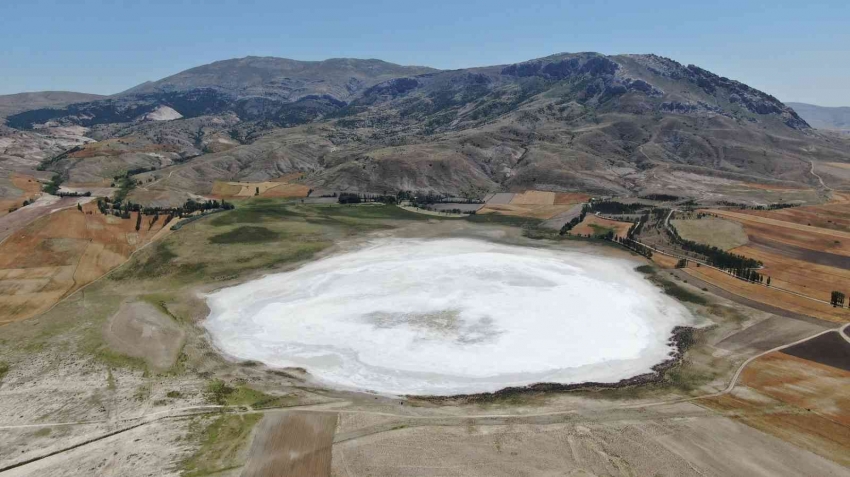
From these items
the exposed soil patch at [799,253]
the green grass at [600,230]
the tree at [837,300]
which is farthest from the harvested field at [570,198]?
the tree at [837,300]

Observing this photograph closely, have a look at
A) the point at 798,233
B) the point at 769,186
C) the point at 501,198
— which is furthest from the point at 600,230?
the point at 769,186

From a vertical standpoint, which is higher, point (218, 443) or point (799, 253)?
point (799, 253)

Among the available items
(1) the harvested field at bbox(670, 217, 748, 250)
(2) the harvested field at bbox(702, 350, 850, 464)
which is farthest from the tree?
(1) the harvested field at bbox(670, 217, 748, 250)

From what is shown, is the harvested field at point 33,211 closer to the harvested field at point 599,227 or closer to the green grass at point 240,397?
the green grass at point 240,397

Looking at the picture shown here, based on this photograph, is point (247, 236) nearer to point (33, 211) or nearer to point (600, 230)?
point (33, 211)

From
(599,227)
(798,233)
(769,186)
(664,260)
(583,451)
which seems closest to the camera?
(583,451)
